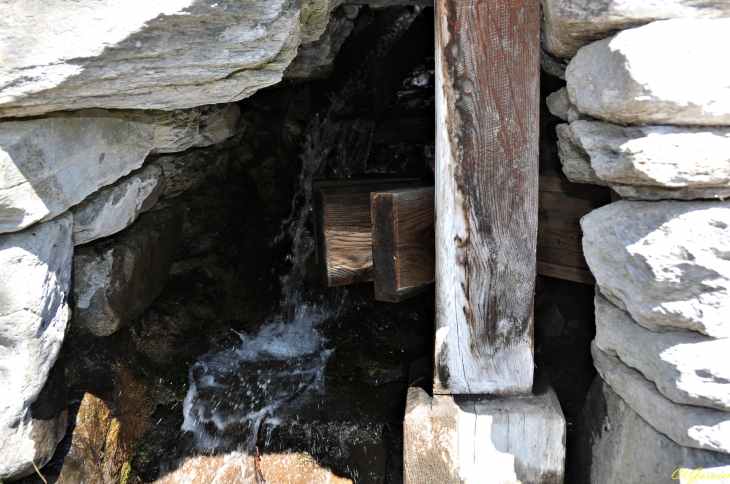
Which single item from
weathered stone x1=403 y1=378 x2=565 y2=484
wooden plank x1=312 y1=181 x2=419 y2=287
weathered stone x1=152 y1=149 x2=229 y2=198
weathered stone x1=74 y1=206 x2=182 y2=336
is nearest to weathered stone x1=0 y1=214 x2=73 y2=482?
weathered stone x1=74 y1=206 x2=182 y2=336

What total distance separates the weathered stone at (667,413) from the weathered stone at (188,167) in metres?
2.14

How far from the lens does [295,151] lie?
379 cm

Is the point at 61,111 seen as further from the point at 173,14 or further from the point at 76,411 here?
the point at 76,411

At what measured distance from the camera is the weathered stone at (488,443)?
76.8 inches

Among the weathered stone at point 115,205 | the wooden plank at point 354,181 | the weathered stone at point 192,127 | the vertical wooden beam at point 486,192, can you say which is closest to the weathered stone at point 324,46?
the weathered stone at point 192,127

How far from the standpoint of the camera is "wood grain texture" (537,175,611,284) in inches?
86.3

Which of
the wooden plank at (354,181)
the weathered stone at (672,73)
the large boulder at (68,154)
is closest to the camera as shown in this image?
the weathered stone at (672,73)

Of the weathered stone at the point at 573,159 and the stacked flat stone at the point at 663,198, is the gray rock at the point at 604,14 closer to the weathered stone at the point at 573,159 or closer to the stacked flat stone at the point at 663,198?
the stacked flat stone at the point at 663,198

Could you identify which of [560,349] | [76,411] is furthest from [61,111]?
[560,349]

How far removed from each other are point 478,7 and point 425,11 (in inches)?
105

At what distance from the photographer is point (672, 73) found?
52.2 inches

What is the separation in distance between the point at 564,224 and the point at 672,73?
3.24 feet

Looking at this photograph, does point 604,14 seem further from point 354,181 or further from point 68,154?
point 68,154

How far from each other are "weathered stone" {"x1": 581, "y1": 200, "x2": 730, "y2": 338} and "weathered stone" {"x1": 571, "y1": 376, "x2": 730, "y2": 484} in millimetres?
359
